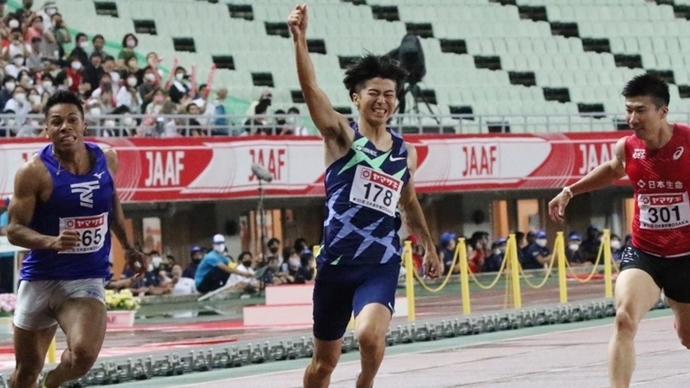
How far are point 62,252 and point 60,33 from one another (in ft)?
67.3

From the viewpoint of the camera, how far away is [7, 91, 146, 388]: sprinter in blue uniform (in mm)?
10453

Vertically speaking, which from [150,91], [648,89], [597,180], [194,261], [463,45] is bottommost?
[194,261]

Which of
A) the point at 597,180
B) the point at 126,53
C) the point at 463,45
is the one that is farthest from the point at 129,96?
the point at 597,180

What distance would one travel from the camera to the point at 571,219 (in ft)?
131

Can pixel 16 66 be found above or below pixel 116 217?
above

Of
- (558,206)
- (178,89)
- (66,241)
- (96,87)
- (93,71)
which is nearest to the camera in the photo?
(66,241)

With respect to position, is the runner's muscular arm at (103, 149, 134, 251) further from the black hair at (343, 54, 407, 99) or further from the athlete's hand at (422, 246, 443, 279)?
the athlete's hand at (422, 246, 443, 279)

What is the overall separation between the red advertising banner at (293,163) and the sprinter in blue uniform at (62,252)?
17385mm

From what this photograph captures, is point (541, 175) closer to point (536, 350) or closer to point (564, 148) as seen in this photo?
point (564, 148)

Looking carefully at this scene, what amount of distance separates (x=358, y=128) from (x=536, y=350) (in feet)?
28.4

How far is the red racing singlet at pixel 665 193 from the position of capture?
11148 millimetres

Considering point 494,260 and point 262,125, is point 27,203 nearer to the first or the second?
point 262,125

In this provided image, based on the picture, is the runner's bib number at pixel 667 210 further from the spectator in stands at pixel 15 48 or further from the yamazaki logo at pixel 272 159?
the yamazaki logo at pixel 272 159

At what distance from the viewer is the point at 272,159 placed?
1233 inches
